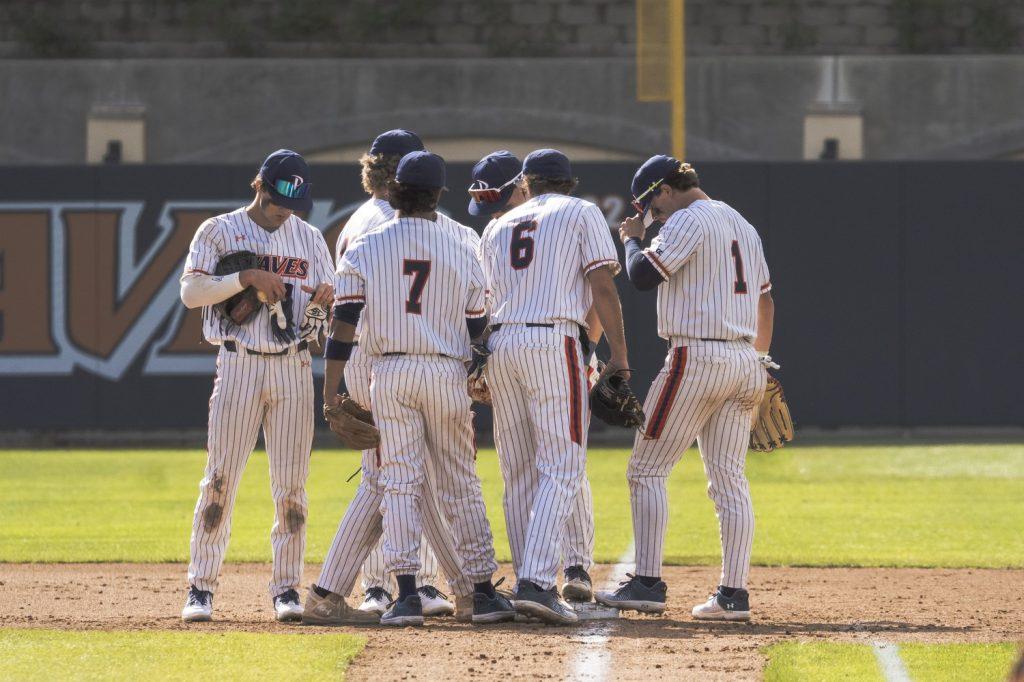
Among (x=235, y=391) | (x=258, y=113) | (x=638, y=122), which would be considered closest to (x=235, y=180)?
(x=258, y=113)

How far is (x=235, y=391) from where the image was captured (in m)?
6.87

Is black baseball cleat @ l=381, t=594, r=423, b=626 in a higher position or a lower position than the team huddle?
lower

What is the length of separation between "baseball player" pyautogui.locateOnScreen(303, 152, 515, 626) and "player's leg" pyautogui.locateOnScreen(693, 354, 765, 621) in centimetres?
97

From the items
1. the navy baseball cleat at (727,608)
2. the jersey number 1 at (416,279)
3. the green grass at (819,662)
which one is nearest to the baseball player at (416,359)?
the jersey number 1 at (416,279)

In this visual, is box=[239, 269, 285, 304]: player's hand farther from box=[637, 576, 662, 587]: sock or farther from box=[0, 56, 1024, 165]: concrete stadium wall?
box=[0, 56, 1024, 165]: concrete stadium wall

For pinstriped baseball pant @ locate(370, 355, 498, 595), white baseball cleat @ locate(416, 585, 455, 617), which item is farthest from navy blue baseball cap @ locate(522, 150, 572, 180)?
white baseball cleat @ locate(416, 585, 455, 617)

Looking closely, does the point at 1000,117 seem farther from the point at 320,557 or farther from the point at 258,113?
the point at 320,557

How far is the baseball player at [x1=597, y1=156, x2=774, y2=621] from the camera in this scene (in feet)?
22.7

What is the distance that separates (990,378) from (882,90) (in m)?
5.99

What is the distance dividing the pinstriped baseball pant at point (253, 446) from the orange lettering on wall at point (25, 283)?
371 inches

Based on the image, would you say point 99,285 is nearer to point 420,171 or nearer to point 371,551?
point 371,551

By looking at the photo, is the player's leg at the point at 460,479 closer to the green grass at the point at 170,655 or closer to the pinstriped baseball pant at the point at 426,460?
the pinstriped baseball pant at the point at 426,460

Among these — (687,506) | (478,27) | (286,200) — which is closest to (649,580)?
(286,200)

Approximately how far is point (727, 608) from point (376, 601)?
5.27 feet
